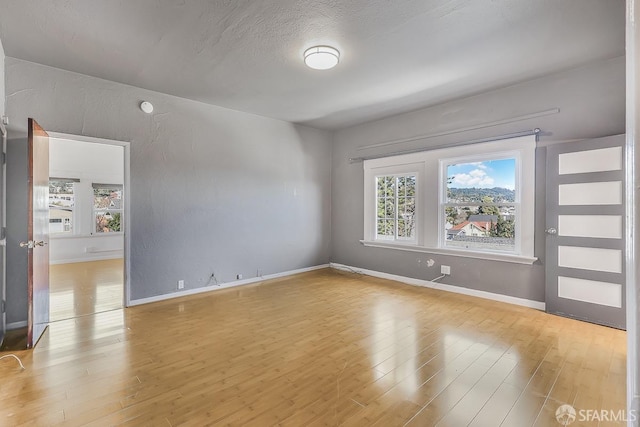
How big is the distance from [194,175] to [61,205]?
200 inches

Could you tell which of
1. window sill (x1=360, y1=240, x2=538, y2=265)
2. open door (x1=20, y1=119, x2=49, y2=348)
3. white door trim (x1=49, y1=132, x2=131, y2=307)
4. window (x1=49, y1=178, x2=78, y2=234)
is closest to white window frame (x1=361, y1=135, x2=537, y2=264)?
window sill (x1=360, y1=240, x2=538, y2=265)

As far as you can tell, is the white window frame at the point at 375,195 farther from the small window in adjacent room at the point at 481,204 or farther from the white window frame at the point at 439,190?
the small window in adjacent room at the point at 481,204

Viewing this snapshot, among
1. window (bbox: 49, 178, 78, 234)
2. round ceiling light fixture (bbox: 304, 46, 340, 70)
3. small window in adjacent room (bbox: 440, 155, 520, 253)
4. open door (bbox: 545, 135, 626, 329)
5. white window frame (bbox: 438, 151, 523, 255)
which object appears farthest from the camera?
window (bbox: 49, 178, 78, 234)

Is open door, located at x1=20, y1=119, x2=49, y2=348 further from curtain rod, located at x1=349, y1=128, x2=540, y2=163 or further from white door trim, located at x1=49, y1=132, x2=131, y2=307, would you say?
curtain rod, located at x1=349, y1=128, x2=540, y2=163

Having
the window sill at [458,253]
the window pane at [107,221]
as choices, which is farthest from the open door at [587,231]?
the window pane at [107,221]

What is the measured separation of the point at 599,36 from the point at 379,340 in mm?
3522

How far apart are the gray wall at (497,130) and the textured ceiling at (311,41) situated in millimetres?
223

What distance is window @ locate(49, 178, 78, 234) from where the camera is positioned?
708cm

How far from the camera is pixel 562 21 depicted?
2.56 meters

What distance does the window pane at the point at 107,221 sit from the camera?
763 centimetres

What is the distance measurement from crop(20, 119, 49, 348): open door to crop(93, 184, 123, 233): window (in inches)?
194

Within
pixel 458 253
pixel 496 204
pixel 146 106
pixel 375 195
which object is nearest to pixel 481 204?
pixel 496 204

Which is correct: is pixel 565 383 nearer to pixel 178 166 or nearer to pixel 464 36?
pixel 464 36

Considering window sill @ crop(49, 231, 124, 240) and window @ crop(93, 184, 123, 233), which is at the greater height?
window @ crop(93, 184, 123, 233)
